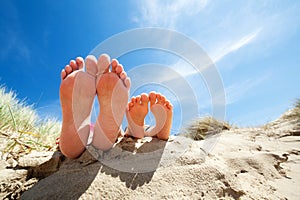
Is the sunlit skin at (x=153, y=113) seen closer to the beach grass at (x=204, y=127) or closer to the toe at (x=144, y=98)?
the toe at (x=144, y=98)

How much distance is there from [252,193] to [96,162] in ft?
→ 2.92

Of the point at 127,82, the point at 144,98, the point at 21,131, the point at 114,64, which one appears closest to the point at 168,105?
the point at 144,98

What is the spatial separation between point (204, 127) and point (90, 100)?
291 cm

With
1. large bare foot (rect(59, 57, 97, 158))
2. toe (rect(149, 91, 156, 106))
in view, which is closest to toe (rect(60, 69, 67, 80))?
large bare foot (rect(59, 57, 97, 158))

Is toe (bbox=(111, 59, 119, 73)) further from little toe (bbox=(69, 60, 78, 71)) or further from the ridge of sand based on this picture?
the ridge of sand

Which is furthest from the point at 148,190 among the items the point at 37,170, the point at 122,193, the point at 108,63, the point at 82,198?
the point at 108,63

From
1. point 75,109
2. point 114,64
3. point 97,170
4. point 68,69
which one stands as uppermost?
point 114,64

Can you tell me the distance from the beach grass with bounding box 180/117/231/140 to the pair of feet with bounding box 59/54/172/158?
2642 mm

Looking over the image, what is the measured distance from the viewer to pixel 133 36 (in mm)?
2080

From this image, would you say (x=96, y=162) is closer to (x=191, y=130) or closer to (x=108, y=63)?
(x=108, y=63)

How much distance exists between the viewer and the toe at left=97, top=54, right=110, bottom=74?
4.25 ft

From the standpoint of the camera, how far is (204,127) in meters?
3.78

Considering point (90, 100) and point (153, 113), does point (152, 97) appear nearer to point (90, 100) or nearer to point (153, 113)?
point (153, 113)

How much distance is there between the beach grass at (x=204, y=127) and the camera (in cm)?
372
